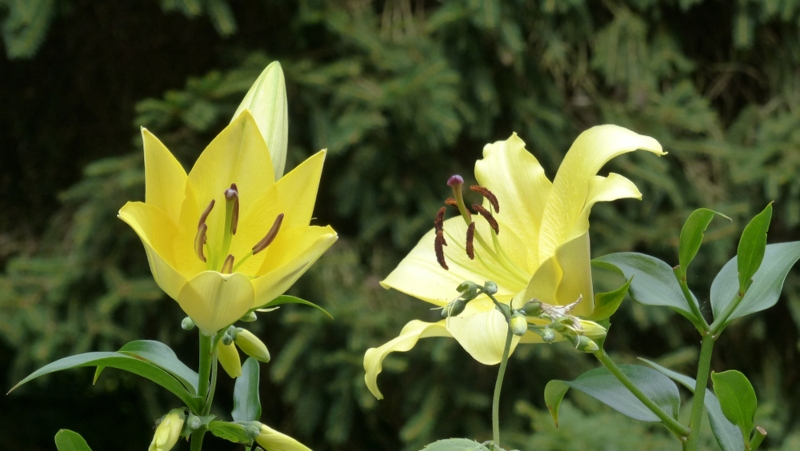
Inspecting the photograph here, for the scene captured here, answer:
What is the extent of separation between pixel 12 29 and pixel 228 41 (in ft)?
1.54

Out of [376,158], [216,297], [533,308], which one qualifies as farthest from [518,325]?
[376,158]

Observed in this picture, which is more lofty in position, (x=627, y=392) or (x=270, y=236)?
(x=270, y=236)

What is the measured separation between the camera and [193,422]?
0.34 m

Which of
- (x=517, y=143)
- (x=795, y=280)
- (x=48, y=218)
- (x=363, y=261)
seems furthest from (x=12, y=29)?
(x=795, y=280)

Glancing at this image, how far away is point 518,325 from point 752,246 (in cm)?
13

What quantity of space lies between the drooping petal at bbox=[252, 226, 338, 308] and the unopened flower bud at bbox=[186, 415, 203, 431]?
52 millimetres

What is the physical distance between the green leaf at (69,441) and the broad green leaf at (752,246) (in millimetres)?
299

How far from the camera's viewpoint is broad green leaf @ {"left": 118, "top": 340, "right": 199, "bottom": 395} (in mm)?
362

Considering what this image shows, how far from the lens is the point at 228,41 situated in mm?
1853

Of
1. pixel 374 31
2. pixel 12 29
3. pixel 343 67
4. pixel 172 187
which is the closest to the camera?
pixel 172 187

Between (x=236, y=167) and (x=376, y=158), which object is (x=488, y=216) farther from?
(x=376, y=158)

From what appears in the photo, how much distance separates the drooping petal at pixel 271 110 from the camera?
37 centimetres

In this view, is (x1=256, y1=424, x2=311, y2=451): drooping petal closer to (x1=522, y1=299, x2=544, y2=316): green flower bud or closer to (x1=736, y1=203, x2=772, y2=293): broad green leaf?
(x1=522, y1=299, x2=544, y2=316): green flower bud

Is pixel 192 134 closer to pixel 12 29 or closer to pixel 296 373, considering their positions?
pixel 12 29
